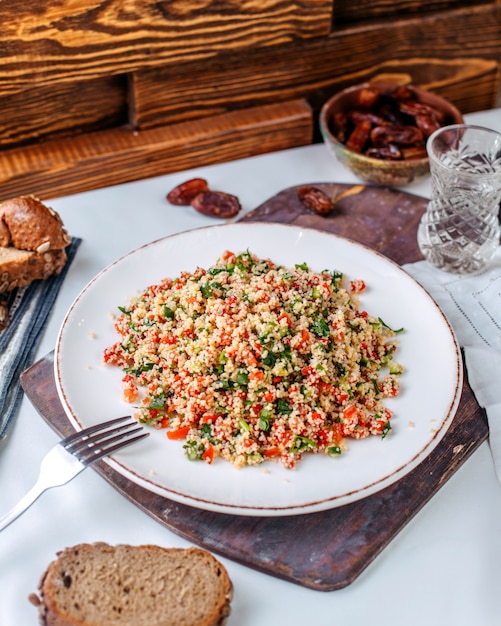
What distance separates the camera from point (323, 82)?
273cm

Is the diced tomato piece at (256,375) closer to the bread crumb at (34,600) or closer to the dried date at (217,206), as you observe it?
the bread crumb at (34,600)

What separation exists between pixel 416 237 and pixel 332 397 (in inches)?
33.6

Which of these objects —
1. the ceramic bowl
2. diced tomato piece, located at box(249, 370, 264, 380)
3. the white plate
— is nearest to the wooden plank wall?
the ceramic bowl

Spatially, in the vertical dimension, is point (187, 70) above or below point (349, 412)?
above

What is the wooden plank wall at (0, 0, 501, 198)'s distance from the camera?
2240mm

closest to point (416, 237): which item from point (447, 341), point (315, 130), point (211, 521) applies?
point (447, 341)

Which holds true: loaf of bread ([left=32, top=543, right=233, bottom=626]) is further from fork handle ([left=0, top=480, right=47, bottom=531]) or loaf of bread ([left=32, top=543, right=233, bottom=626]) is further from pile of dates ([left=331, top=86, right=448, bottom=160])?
pile of dates ([left=331, top=86, right=448, bottom=160])

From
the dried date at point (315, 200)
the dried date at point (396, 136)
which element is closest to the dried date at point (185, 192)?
the dried date at point (315, 200)

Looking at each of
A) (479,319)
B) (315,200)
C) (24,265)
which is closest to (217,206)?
(315,200)

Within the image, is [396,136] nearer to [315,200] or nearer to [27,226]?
[315,200]

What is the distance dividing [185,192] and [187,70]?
47 cm

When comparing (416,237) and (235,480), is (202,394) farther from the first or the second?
(416,237)

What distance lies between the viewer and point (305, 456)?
1.51 m

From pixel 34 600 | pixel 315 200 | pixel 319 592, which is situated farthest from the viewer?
pixel 315 200
